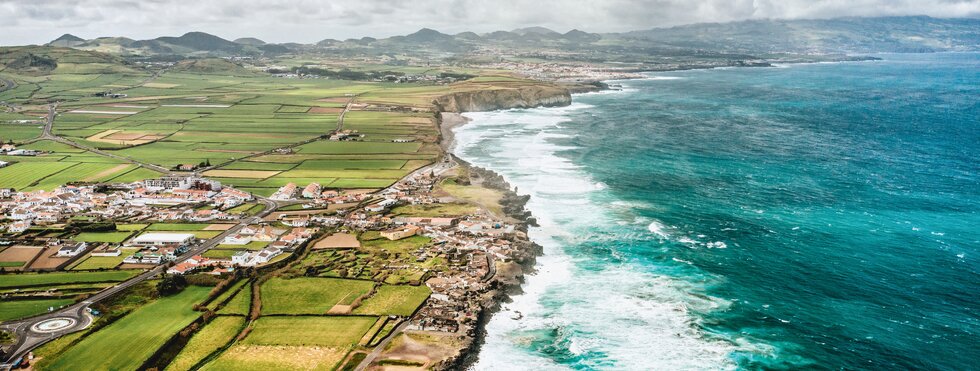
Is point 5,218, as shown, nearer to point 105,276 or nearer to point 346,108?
point 105,276

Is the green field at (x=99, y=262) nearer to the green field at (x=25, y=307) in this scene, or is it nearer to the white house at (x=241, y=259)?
the green field at (x=25, y=307)

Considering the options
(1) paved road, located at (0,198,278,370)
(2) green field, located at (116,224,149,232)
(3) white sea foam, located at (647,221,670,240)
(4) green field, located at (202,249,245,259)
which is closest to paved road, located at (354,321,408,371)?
(1) paved road, located at (0,198,278,370)

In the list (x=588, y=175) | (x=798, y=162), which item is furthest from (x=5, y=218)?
(x=798, y=162)

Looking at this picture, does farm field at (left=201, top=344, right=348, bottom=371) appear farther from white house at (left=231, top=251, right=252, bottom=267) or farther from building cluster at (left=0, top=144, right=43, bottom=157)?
building cluster at (left=0, top=144, right=43, bottom=157)

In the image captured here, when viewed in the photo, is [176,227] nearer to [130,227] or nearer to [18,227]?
[130,227]

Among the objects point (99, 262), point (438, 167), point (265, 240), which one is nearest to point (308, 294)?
point (265, 240)

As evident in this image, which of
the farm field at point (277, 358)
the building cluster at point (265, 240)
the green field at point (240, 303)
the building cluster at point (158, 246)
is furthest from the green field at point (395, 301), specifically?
the building cluster at point (158, 246)
